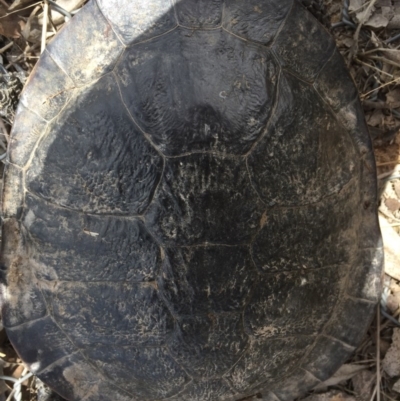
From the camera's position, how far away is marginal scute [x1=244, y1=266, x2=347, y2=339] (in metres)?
2.08

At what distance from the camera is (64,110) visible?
7.02 feet

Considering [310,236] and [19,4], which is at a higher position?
[19,4]

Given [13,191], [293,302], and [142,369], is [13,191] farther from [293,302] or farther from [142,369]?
[293,302]

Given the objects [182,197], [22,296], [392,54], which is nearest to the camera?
[182,197]

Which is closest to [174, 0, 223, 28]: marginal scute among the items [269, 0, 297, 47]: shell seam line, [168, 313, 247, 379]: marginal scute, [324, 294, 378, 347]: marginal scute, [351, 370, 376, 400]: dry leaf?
[269, 0, 297, 47]: shell seam line

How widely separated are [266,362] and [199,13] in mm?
1517

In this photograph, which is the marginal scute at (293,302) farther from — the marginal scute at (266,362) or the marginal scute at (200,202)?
the marginal scute at (200,202)

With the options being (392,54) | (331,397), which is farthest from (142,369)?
(392,54)

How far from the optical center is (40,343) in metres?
2.39

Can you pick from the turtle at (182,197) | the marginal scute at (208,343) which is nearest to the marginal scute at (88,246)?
the turtle at (182,197)

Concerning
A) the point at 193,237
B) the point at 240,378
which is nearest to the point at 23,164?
the point at 193,237

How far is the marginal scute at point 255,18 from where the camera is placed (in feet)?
6.83

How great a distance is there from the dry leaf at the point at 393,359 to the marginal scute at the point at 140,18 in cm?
221

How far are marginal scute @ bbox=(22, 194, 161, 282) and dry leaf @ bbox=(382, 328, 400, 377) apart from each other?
1754 millimetres
